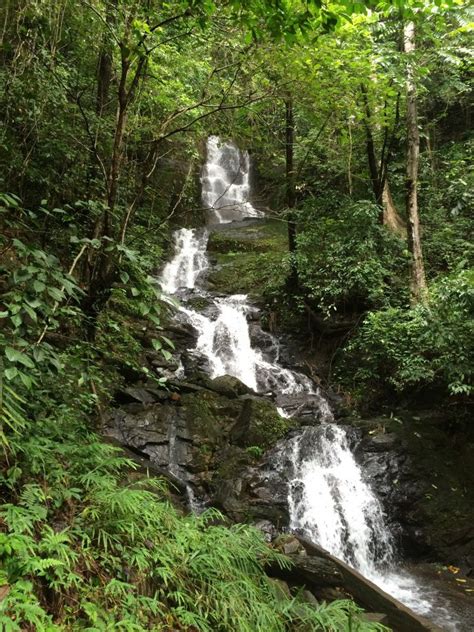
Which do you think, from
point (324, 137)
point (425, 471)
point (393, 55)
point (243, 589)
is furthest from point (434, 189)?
point (243, 589)

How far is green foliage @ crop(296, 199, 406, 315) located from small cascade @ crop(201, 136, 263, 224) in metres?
9.45

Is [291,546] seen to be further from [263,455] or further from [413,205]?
[413,205]

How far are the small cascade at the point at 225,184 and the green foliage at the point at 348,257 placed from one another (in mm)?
9450

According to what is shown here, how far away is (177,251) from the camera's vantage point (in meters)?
17.5

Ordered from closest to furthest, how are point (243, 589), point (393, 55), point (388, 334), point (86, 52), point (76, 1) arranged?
point (243, 589)
point (76, 1)
point (86, 52)
point (393, 55)
point (388, 334)

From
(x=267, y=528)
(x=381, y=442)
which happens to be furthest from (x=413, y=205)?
(x=267, y=528)

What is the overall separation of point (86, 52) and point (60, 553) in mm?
7848

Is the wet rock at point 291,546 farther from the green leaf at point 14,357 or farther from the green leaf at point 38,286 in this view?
the green leaf at point 38,286

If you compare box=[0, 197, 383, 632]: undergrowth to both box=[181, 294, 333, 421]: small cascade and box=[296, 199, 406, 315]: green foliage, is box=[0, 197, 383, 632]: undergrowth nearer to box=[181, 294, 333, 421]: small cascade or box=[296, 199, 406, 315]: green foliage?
box=[181, 294, 333, 421]: small cascade

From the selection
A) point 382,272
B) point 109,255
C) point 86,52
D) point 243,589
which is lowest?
point 243,589

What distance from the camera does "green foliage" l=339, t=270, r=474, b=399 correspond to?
24.1 feet

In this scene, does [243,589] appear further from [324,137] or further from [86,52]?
[324,137]

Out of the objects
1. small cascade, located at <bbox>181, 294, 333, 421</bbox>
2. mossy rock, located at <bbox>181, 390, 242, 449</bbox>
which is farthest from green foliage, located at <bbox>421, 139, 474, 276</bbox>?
mossy rock, located at <bbox>181, 390, 242, 449</bbox>

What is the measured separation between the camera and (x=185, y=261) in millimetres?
17078
